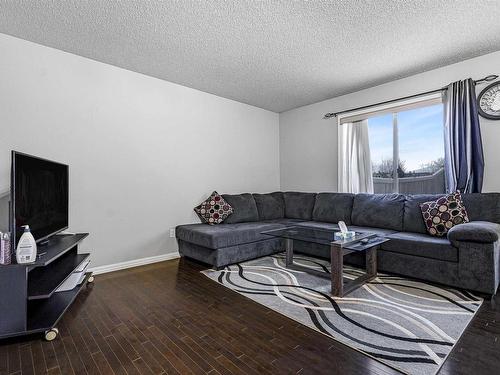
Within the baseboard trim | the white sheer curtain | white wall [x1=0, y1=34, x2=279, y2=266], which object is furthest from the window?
the baseboard trim

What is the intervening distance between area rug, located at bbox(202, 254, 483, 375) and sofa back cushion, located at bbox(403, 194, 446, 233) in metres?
0.70

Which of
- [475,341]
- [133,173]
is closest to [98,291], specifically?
[133,173]

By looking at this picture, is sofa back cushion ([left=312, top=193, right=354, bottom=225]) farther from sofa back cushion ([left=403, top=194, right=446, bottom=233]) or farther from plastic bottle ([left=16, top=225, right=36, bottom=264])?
plastic bottle ([left=16, top=225, right=36, bottom=264])

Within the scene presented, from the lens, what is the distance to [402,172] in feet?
12.5

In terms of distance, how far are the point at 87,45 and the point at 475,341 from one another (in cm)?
410

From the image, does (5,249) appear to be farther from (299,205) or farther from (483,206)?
(483,206)

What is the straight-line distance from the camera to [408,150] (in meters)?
3.76

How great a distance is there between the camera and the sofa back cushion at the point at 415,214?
3.13 meters

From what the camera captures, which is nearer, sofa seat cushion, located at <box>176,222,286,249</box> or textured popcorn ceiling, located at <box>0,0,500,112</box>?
textured popcorn ceiling, located at <box>0,0,500,112</box>

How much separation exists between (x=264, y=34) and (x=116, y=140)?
2.11m

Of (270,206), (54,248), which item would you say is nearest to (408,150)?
(270,206)

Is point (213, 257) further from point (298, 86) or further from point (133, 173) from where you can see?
point (298, 86)

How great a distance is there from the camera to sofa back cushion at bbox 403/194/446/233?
123 inches

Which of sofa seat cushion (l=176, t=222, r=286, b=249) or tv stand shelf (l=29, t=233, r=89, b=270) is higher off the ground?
tv stand shelf (l=29, t=233, r=89, b=270)
